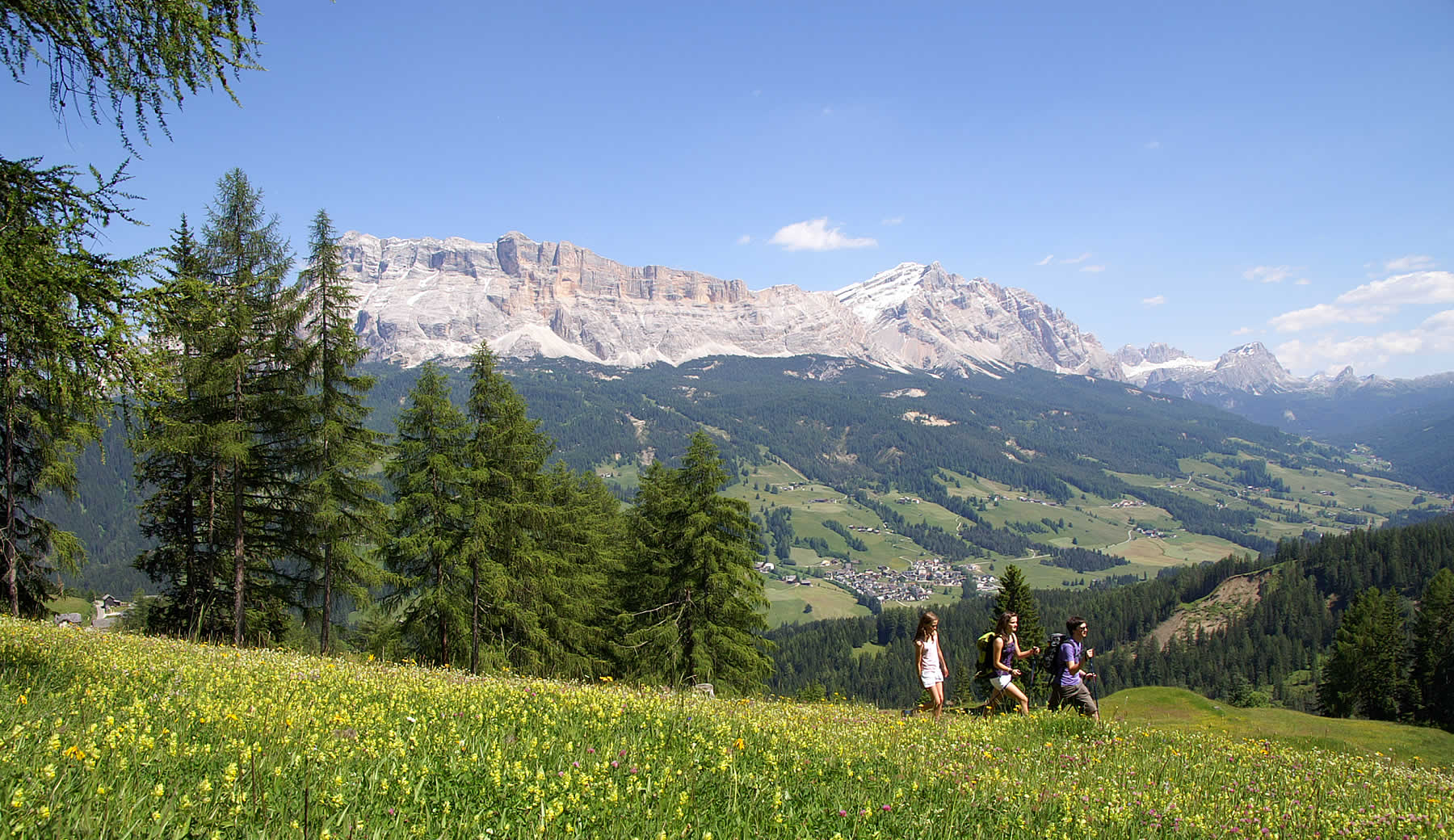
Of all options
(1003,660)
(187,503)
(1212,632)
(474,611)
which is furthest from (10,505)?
(1212,632)

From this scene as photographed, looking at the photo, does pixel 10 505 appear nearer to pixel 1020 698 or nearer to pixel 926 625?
pixel 926 625

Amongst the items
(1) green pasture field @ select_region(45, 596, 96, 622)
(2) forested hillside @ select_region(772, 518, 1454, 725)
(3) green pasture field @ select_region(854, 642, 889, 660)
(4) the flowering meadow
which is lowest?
(3) green pasture field @ select_region(854, 642, 889, 660)

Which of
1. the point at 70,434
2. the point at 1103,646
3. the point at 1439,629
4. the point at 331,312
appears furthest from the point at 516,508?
the point at 1103,646

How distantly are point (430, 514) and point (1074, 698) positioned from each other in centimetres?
2198

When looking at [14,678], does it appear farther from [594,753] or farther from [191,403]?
[191,403]

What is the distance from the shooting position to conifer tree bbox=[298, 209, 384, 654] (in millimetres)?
23438

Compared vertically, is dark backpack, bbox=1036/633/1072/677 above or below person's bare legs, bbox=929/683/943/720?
above

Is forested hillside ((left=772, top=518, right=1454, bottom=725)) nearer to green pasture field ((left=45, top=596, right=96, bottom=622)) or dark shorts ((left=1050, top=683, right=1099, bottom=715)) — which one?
dark shorts ((left=1050, top=683, right=1099, bottom=715))

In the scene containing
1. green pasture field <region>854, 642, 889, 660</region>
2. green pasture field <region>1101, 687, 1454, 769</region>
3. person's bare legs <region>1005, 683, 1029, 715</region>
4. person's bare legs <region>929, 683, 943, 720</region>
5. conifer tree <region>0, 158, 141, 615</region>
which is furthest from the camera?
green pasture field <region>854, 642, 889, 660</region>

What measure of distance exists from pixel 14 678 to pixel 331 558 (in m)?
19.7

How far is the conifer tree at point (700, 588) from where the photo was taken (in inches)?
1110

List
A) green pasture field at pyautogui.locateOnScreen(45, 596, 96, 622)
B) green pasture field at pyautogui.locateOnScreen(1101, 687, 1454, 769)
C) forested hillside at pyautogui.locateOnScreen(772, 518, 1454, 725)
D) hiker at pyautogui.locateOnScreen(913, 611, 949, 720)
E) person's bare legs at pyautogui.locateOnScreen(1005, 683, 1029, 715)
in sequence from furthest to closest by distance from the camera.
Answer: forested hillside at pyautogui.locateOnScreen(772, 518, 1454, 725), green pasture field at pyautogui.locateOnScreen(45, 596, 96, 622), green pasture field at pyautogui.locateOnScreen(1101, 687, 1454, 769), hiker at pyautogui.locateOnScreen(913, 611, 949, 720), person's bare legs at pyautogui.locateOnScreen(1005, 683, 1029, 715)

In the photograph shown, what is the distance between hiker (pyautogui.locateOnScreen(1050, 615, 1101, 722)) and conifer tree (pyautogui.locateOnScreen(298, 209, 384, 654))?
69.8 ft

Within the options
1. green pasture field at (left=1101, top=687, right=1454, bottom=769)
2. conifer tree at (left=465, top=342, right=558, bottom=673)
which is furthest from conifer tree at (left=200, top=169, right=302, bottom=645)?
green pasture field at (left=1101, top=687, right=1454, bottom=769)
